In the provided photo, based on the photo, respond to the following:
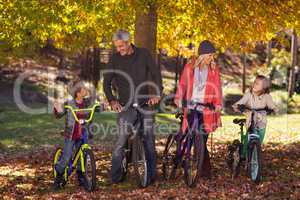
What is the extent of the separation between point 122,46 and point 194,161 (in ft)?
7.34

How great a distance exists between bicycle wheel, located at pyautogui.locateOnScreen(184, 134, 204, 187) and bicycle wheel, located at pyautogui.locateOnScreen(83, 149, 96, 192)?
1.52 m

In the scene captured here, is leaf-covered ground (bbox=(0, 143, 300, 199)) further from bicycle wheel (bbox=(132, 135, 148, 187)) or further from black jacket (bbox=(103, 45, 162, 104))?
black jacket (bbox=(103, 45, 162, 104))

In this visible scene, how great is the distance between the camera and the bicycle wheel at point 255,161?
27.4ft

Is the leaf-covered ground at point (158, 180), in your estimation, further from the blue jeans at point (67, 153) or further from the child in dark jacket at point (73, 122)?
the child in dark jacket at point (73, 122)

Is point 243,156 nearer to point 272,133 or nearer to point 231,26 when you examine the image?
point 231,26

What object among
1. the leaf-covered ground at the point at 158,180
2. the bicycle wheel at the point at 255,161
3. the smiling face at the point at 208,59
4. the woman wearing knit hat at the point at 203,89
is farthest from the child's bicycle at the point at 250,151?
the smiling face at the point at 208,59

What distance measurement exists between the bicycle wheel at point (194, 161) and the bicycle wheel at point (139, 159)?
0.70m

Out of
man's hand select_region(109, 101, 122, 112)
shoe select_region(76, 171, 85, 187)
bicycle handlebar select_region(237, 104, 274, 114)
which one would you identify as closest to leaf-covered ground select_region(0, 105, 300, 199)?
shoe select_region(76, 171, 85, 187)

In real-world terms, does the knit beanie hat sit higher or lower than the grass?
higher

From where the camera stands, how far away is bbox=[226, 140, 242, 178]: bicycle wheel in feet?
29.3

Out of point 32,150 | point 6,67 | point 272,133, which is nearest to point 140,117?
point 32,150

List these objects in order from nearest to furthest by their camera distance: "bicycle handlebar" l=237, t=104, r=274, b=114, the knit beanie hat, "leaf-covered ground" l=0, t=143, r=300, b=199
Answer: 1. "leaf-covered ground" l=0, t=143, r=300, b=199
2. the knit beanie hat
3. "bicycle handlebar" l=237, t=104, r=274, b=114

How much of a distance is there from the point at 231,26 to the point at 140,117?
228 inches

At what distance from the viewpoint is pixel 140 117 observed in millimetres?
8469
